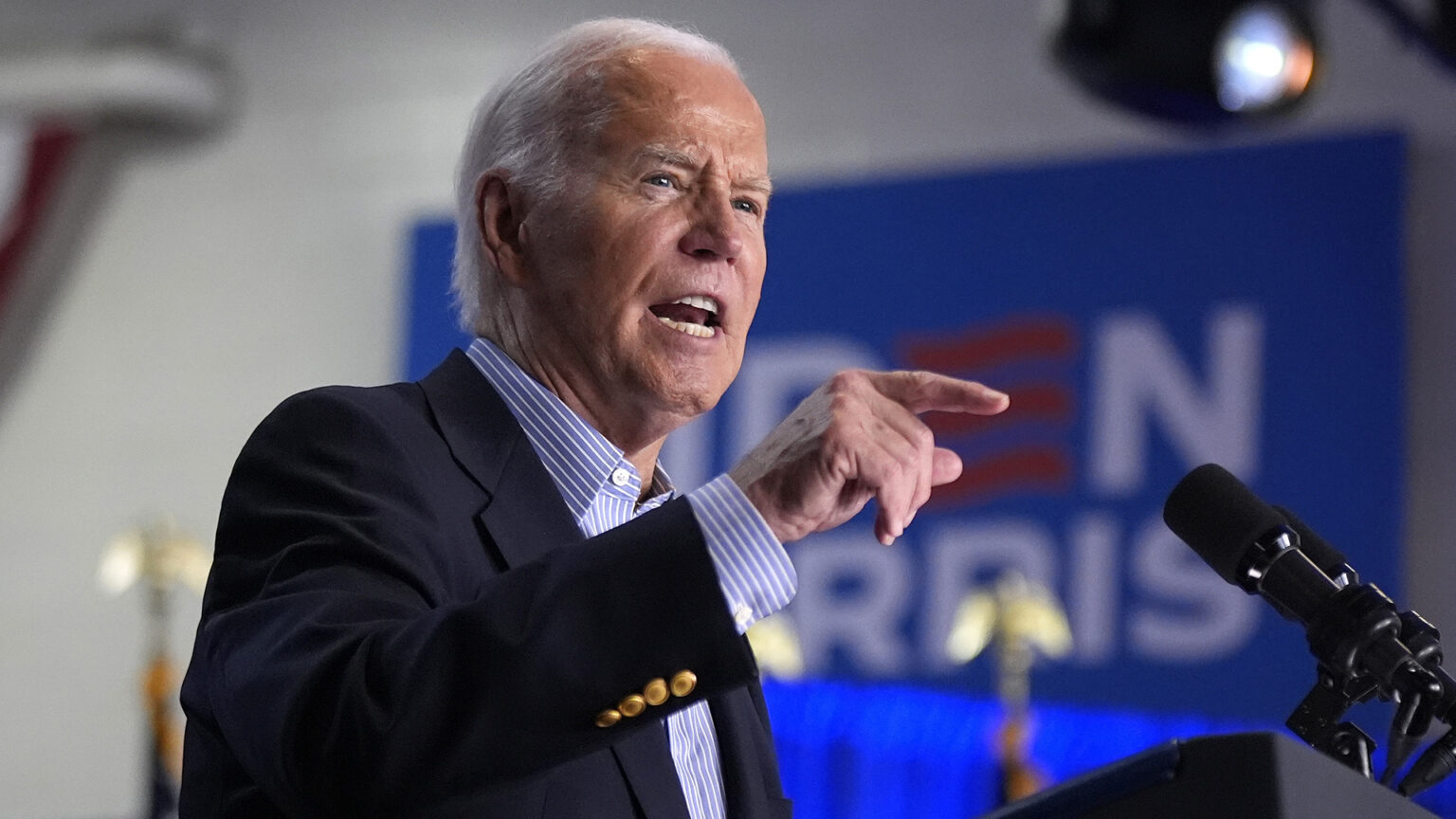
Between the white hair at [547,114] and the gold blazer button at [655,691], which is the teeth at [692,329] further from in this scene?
the gold blazer button at [655,691]

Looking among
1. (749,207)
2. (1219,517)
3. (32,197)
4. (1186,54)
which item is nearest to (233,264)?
(32,197)

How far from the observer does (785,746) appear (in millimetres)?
6250

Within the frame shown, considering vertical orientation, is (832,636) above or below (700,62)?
below

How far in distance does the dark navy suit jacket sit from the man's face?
154 millimetres

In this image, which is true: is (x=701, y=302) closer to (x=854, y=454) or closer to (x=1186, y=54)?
(x=854, y=454)

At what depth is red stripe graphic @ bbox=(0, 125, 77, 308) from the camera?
8445 millimetres

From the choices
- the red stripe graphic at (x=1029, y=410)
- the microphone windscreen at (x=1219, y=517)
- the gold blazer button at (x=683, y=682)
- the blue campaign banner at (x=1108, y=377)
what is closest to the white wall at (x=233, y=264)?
the blue campaign banner at (x=1108, y=377)

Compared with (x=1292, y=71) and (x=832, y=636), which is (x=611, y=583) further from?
(x=832, y=636)

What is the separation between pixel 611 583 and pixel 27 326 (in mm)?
8197

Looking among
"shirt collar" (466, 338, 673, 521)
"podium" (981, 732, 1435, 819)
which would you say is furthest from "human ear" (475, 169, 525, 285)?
"podium" (981, 732, 1435, 819)

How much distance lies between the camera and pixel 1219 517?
140 cm

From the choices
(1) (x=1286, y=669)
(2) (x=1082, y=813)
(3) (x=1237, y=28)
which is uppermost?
(3) (x=1237, y=28)

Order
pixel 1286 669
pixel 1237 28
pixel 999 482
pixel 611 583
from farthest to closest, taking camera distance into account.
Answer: pixel 999 482 → pixel 1286 669 → pixel 1237 28 → pixel 611 583

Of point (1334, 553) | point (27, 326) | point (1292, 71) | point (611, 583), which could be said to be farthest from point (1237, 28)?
point (27, 326)
